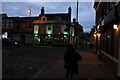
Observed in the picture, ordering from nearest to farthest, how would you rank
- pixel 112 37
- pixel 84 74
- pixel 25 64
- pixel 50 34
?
pixel 84 74 < pixel 112 37 < pixel 25 64 < pixel 50 34

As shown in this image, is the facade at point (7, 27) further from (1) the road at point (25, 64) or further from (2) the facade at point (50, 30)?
(1) the road at point (25, 64)

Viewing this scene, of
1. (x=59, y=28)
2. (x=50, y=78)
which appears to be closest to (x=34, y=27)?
(x=59, y=28)

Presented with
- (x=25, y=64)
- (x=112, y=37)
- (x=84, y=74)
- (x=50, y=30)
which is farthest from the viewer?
(x=50, y=30)

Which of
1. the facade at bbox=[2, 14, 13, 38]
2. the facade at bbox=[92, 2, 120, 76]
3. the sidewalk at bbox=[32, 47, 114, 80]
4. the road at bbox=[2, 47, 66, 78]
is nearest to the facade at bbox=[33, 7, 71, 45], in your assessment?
the facade at bbox=[2, 14, 13, 38]

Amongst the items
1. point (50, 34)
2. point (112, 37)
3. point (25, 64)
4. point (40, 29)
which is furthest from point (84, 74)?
point (40, 29)

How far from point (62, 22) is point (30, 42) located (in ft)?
32.6

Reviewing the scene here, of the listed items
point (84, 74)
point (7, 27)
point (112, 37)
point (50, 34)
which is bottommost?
point (84, 74)

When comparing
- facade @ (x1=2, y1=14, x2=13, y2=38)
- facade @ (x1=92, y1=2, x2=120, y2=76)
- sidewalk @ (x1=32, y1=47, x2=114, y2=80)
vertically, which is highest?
facade @ (x1=2, y1=14, x2=13, y2=38)

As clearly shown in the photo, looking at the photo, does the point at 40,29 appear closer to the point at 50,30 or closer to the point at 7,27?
the point at 50,30

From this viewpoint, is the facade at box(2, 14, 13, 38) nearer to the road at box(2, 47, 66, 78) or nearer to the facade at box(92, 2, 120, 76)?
the road at box(2, 47, 66, 78)

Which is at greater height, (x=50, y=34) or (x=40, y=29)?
(x=40, y=29)

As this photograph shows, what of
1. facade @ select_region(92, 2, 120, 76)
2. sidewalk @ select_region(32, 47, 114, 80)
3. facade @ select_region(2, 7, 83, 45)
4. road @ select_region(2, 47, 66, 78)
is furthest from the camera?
facade @ select_region(2, 7, 83, 45)

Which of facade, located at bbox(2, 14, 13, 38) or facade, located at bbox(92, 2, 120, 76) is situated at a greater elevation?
facade, located at bbox(2, 14, 13, 38)

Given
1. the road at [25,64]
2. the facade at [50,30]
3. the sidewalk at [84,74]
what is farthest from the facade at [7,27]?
the sidewalk at [84,74]
